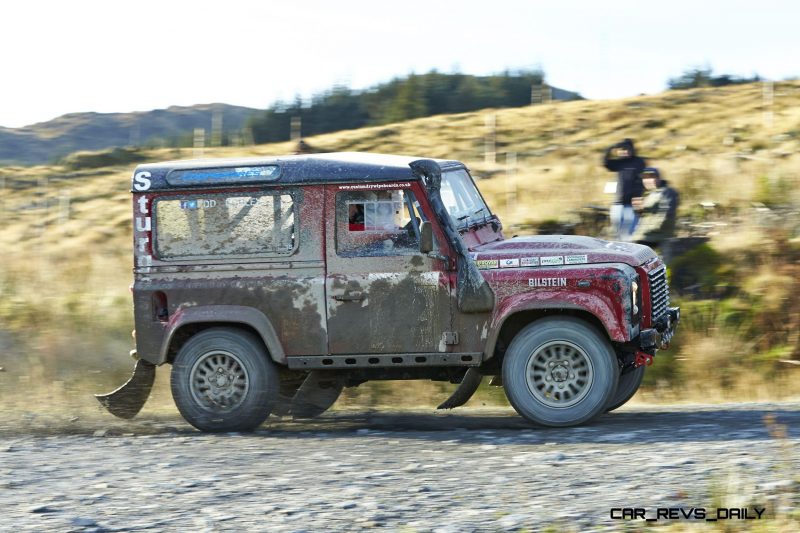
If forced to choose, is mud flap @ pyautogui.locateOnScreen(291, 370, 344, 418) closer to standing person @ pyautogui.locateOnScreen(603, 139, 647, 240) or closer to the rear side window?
the rear side window

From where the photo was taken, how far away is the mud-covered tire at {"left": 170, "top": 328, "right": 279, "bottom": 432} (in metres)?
9.21

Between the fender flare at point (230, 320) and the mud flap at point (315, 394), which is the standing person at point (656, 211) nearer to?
the mud flap at point (315, 394)

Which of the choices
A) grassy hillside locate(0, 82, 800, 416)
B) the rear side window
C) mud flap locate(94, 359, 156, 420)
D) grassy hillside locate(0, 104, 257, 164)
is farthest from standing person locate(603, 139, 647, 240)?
grassy hillside locate(0, 104, 257, 164)

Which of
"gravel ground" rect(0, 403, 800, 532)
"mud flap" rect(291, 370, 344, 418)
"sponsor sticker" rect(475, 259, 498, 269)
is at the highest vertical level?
"sponsor sticker" rect(475, 259, 498, 269)

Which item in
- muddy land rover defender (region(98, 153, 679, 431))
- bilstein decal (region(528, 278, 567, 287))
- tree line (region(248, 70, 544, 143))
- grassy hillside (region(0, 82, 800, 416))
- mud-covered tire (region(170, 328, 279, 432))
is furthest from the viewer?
tree line (region(248, 70, 544, 143))

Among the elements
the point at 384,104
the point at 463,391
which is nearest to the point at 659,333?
the point at 463,391

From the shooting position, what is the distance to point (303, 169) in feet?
29.7

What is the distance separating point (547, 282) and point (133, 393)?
367cm

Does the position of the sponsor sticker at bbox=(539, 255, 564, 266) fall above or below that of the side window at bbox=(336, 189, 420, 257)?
below

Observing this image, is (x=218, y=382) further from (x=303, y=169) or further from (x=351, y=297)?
(x=303, y=169)

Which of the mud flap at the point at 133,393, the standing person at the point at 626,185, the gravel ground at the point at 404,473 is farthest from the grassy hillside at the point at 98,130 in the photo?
the gravel ground at the point at 404,473

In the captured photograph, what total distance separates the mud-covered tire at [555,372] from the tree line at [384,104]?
59.1 meters

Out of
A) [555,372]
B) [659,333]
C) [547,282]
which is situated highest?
[547,282]

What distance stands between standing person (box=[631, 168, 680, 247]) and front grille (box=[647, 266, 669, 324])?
441 cm
